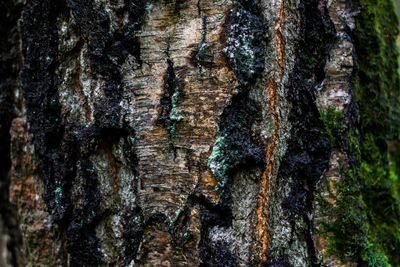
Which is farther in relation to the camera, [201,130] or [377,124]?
[377,124]

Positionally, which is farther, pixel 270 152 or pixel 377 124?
pixel 377 124

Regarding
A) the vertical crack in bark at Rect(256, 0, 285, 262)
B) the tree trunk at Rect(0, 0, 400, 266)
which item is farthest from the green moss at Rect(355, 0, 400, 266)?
the vertical crack in bark at Rect(256, 0, 285, 262)

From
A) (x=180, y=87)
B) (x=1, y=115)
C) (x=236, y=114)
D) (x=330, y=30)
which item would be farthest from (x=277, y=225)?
(x=1, y=115)

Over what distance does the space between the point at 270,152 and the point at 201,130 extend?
0.72ft

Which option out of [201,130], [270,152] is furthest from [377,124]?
[201,130]

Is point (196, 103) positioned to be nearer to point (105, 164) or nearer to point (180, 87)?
point (180, 87)

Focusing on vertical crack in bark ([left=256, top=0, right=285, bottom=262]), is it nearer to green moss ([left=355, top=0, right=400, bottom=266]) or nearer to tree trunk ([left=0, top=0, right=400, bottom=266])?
tree trunk ([left=0, top=0, right=400, bottom=266])

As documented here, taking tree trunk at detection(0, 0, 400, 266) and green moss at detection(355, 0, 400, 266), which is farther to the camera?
green moss at detection(355, 0, 400, 266)

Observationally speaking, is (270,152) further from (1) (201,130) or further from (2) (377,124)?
→ (2) (377,124)

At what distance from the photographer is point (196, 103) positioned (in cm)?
107

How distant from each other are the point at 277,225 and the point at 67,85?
81 centimetres

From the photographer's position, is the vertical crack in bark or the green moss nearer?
the vertical crack in bark

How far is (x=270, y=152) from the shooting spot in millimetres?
1067

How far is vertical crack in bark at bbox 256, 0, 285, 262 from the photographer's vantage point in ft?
3.46
